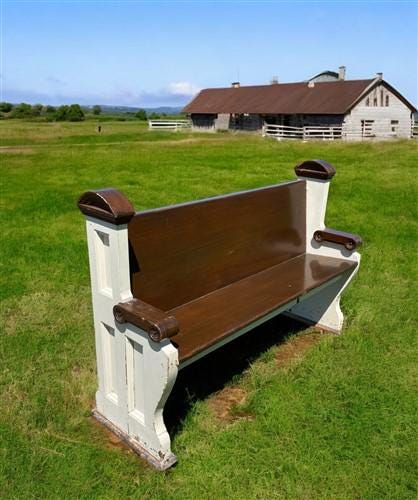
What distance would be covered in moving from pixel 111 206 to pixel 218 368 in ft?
6.03

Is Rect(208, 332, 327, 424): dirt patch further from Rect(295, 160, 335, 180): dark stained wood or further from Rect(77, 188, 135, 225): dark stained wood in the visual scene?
Rect(77, 188, 135, 225): dark stained wood

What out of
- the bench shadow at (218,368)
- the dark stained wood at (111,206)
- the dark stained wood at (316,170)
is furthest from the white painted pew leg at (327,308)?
the dark stained wood at (111,206)

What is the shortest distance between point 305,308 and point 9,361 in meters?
2.56

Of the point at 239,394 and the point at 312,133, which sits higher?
the point at 312,133

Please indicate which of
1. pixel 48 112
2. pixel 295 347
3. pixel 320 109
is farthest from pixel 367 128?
pixel 48 112

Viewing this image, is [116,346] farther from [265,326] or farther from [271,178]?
[271,178]

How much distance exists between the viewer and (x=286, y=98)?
31344mm

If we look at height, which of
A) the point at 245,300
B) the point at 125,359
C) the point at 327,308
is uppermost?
the point at 245,300

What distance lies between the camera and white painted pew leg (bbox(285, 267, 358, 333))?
4289mm

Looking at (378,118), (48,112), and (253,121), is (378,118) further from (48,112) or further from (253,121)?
(48,112)

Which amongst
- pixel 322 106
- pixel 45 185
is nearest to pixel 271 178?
pixel 45 185

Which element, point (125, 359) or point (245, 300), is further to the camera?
point (245, 300)

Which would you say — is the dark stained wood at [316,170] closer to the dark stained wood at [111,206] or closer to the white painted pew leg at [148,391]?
the dark stained wood at [111,206]

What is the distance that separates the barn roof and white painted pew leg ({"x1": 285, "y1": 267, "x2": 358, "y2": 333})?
80.2 feet
